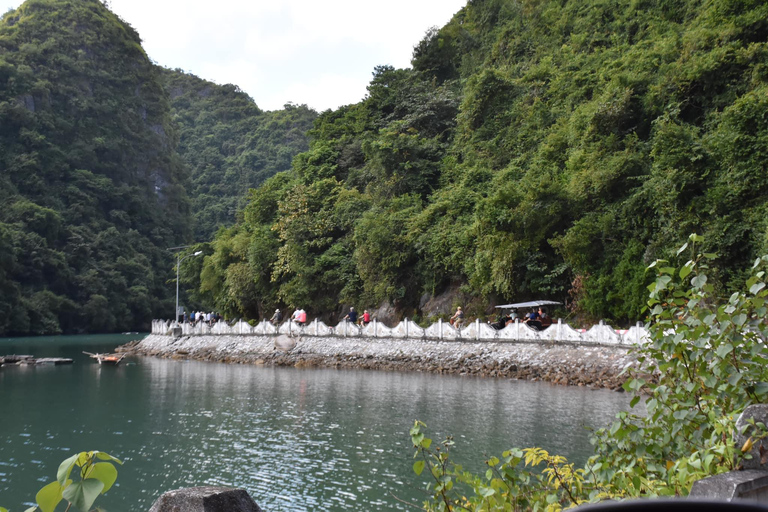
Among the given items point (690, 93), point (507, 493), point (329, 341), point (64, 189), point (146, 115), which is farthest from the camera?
point (146, 115)

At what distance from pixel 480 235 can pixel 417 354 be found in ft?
20.3

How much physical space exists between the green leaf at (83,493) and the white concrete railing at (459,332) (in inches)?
575

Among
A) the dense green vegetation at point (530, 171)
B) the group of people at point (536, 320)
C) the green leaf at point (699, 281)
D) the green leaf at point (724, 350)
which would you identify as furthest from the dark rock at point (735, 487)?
the group of people at point (536, 320)

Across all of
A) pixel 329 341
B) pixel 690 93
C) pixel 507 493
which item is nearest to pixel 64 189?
pixel 329 341

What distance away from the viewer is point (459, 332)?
89.4 feet

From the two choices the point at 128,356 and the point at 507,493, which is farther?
the point at 128,356

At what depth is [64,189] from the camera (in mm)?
79125

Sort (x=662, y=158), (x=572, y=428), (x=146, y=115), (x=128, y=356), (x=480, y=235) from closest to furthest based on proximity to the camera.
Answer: (x=572, y=428) → (x=662, y=158) → (x=480, y=235) → (x=128, y=356) → (x=146, y=115)

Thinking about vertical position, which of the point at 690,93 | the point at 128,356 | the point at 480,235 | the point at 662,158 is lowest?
the point at 128,356

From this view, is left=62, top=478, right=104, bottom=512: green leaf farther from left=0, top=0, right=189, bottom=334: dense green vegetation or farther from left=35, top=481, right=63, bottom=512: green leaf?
left=0, top=0, right=189, bottom=334: dense green vegetation

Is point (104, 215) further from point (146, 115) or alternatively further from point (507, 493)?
point (507, 493)

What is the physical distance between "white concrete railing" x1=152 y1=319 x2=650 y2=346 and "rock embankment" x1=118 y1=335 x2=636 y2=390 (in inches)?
10.4

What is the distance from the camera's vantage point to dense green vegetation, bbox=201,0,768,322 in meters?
23.7

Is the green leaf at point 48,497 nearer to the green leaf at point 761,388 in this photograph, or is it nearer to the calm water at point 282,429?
the green leaf at point 761,388
